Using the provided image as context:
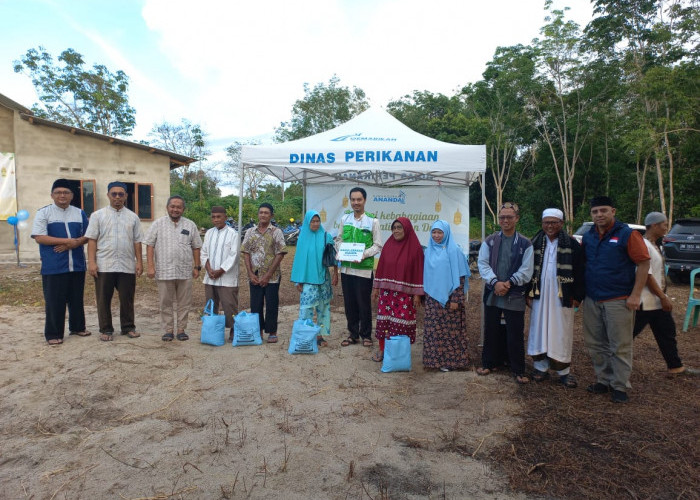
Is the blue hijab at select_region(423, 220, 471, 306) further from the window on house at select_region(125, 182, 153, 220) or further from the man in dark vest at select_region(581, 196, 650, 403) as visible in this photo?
the window on house at select_region(125, 182, 153, 220)

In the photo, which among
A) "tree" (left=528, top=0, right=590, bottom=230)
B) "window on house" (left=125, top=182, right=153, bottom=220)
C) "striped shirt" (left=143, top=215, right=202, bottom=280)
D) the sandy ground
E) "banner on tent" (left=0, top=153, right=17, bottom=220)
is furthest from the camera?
"tree" (left=528, top=0, right=590, bottom=230)

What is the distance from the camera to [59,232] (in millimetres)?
4719

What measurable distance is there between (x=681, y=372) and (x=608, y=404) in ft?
4.19

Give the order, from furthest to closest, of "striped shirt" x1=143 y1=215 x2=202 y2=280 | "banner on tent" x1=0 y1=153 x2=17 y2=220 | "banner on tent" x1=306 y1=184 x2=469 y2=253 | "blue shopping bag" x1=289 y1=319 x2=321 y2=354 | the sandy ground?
"banner on tent" x1=0 y1=153 x2=17 y2=220 → "banner on tent" x1=306 y1=184 x2=469 y2=253 → "striped shirt" x1=143 y1=215 x2=202 y2=280 → "blue shopping bag" x1=289 y1=319 x2=321 y2=354 → the sandy ground

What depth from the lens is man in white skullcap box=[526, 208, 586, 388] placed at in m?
3.68

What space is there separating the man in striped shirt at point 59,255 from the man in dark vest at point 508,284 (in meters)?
4.26

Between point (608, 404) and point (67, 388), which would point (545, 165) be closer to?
point (608, 404)

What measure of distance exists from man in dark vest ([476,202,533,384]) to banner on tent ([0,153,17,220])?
12610 mm

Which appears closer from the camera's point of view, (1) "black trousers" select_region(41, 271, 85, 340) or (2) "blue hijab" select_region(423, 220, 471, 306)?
(2) "blue hijab" select_region(423, 220, 471, 306)

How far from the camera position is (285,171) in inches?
287

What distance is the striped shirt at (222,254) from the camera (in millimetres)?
4953

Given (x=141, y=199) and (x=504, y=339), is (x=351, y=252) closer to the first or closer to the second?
(x=504, y=339)

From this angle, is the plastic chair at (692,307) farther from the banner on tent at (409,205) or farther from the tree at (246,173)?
the tree at (246,173)

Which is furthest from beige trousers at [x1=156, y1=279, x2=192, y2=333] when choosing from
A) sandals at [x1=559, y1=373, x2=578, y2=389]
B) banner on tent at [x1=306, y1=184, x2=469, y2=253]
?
sandals at [x1=559, y1=373, x2=578, y2=389]
